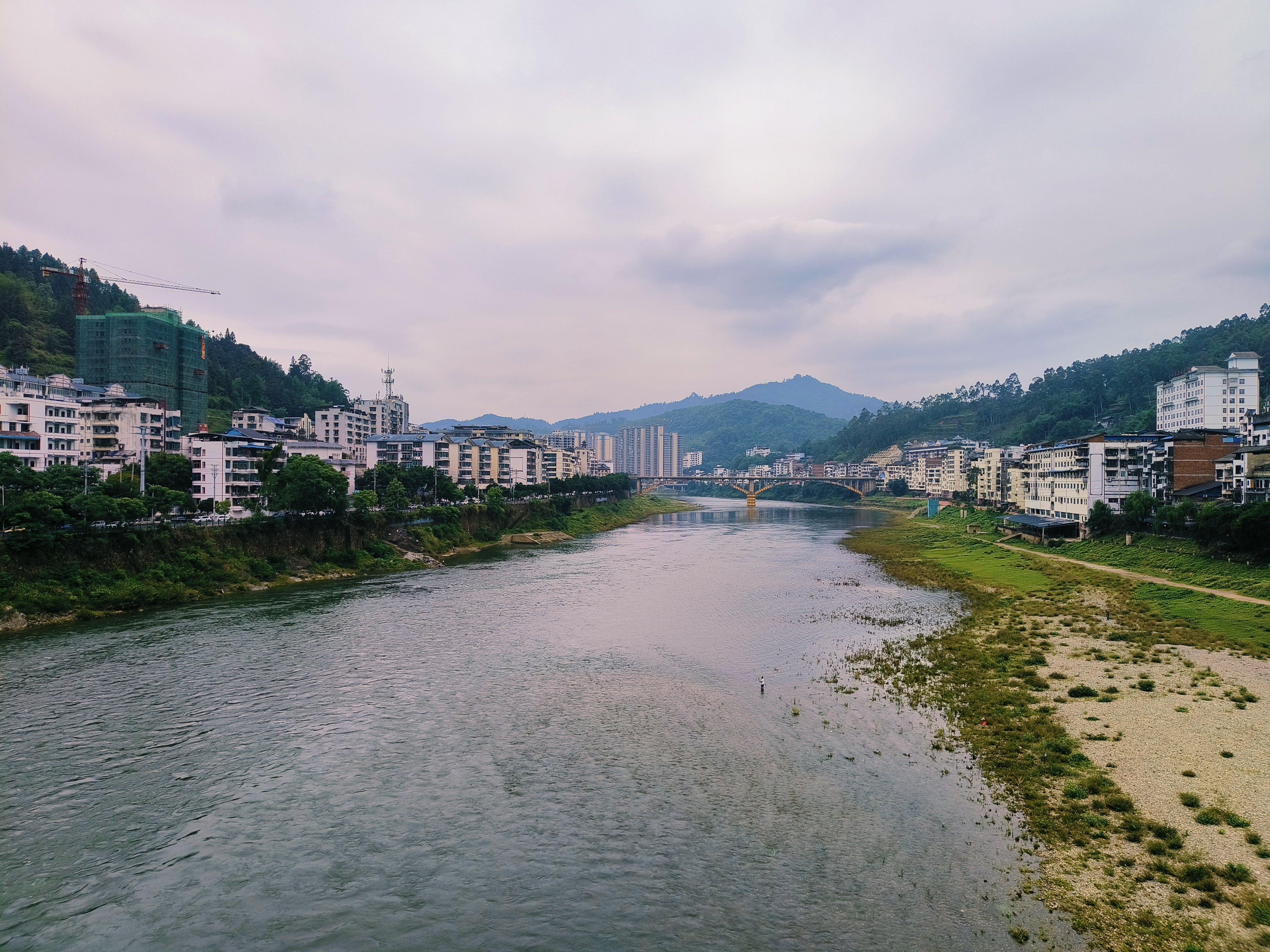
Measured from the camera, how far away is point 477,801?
13570 millimetres

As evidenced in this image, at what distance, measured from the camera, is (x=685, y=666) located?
22875mm

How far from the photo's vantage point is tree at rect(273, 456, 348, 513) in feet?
132

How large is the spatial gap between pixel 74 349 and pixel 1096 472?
9901cm

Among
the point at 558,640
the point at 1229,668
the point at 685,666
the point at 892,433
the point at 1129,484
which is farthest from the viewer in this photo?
the point at 892,433

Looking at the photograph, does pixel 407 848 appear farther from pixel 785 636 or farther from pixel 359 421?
pixel 359 421

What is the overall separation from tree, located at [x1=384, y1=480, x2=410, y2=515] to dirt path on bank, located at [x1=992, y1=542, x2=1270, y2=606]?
4439cm

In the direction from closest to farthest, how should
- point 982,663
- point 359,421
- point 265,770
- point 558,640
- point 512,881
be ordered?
point 512,881, point 265,770, point 982,663, point 558,640, point 359,421

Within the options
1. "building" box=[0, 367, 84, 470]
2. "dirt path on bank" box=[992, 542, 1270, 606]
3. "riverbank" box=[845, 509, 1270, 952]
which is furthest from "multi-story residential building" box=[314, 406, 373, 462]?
"riverbank" box=[845, 509, 1270, 952]

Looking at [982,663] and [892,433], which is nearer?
[982,663]

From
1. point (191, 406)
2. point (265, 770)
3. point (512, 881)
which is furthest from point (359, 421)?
point (512, 881)

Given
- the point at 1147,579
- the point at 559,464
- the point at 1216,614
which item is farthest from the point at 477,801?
the point at 559,464

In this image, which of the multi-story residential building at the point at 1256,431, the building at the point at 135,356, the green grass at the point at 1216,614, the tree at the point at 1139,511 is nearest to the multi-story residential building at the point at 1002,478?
the multi-story residential building at the point at 1256,431

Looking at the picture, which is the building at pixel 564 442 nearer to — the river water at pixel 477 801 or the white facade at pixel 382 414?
the white facade at pixel 382 414

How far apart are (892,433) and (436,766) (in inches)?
6547
